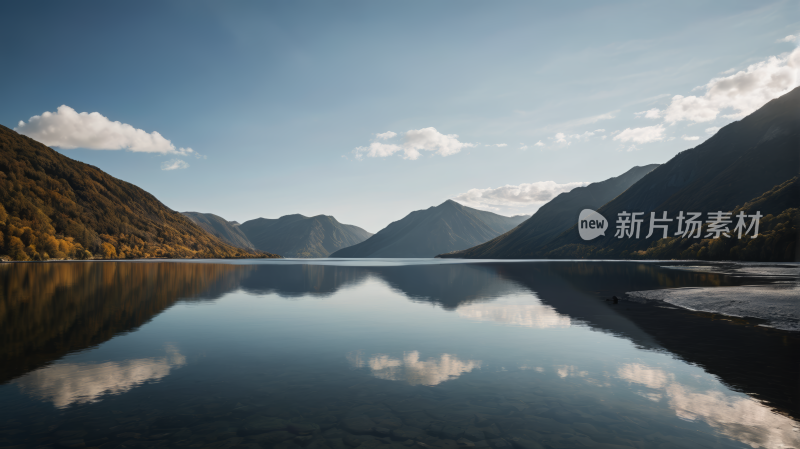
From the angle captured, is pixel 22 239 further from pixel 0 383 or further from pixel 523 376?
pixel 523 376

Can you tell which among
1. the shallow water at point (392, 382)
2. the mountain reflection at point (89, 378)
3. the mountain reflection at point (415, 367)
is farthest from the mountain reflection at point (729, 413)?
the mountain reflection at point (89, 378)

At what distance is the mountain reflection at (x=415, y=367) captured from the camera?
63.4 feet

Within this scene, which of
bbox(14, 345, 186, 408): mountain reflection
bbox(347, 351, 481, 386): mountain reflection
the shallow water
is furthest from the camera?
bbox(347, 351, 481, 386): mountain reflection

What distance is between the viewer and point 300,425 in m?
13.3

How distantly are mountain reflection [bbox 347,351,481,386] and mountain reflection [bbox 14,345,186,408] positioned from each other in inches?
413

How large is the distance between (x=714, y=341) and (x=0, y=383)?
4136 centimetres

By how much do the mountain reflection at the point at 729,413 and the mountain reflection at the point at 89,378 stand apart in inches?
932

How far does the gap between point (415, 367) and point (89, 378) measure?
16.1 meters

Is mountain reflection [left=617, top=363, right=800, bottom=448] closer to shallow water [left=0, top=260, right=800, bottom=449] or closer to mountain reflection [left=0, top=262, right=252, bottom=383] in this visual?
shallow water [left=0, top=260, right=800, bottom=449]

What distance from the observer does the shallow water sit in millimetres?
12734

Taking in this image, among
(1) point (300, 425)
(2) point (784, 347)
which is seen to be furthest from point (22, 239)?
(2) point (784, 347)

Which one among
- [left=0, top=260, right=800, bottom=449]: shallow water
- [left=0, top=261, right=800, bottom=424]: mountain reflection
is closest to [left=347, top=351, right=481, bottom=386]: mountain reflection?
[left=0, top=261, right=800, bottom=424]: mountain reflection

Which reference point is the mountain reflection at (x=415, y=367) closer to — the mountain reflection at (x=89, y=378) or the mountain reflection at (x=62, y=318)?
the mountain reflection at (x=89, y=378)

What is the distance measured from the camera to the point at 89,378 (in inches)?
724
